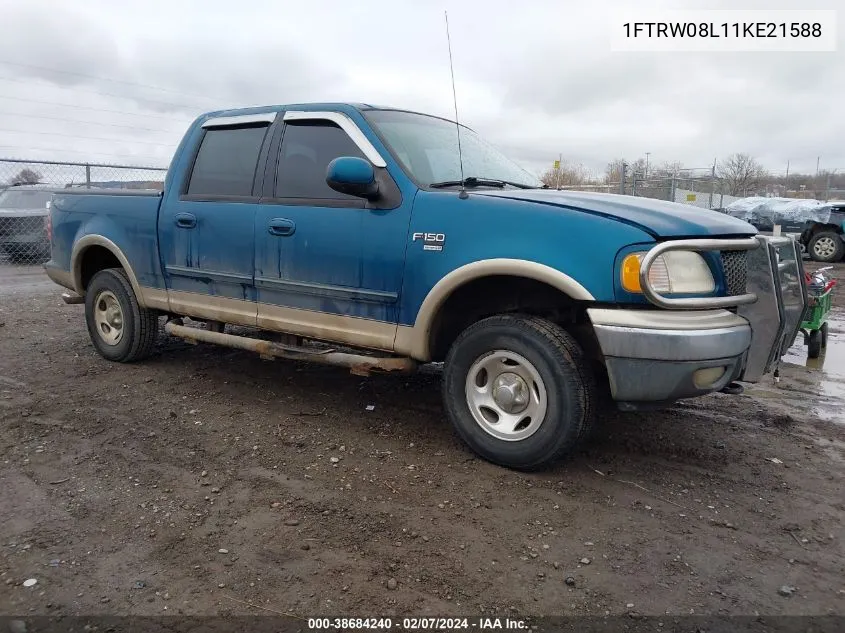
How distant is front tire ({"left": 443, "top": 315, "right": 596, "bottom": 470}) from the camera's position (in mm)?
3283

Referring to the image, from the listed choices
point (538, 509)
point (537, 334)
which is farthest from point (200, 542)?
point (537, 334)

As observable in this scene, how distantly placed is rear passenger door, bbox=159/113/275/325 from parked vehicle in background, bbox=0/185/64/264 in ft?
29.8

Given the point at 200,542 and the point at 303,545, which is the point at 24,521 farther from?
the point at 303,545

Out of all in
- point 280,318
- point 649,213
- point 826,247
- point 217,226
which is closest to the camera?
point 649,213

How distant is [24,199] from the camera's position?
42.8 feet

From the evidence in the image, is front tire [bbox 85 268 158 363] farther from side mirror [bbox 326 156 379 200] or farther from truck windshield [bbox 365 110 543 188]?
truck windshield [bbox 365 110 543 188]

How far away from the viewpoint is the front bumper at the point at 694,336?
3.05m

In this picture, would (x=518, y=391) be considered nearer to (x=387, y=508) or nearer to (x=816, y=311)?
(x=387, y=508)

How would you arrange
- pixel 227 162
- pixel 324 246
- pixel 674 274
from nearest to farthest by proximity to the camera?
pixel 674 274 < pixel 324 246 < pixel 227 162

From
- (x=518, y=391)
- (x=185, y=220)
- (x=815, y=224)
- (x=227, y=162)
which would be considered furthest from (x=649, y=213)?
(x=815, y=224)

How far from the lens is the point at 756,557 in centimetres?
275

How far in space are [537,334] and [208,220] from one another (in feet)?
8.27

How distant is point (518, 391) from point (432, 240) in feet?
3.05

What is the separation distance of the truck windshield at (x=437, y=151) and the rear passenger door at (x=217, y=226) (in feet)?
3.09
